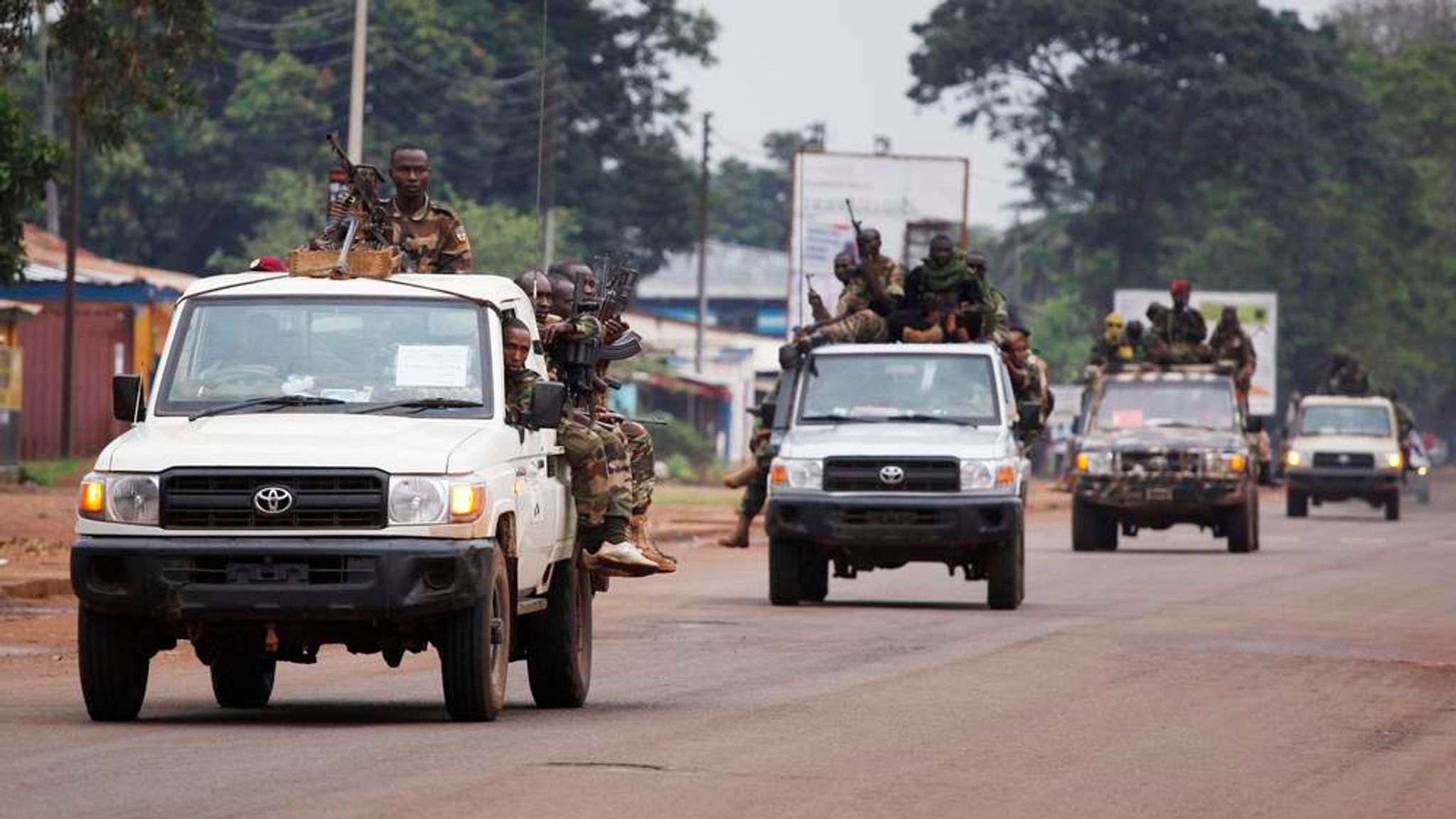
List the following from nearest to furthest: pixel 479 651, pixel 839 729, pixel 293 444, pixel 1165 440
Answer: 1. pixel 293 444
2. pixel 479 651
3. pixel 839 729
4. pixel 1165 440

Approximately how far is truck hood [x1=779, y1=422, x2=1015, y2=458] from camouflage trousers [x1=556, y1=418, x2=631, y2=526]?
25.4 ft

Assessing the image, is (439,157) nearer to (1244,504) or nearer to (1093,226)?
(1093,226)

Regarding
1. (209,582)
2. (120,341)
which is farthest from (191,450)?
(120,341)

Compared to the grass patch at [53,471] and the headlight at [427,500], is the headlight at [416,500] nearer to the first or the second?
the headlight at [427,500]

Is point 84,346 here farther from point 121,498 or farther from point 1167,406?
point 121,498

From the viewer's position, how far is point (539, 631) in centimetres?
1301

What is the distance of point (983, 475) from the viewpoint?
20859 mm

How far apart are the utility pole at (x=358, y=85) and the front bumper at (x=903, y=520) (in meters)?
14.6

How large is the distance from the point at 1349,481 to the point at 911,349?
979 inches

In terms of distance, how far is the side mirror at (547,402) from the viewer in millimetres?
12031

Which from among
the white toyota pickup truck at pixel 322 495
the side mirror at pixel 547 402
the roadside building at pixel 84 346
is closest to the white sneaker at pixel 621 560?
the white toyota pickup truck at pixel 322 495

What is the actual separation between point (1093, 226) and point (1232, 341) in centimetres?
4422

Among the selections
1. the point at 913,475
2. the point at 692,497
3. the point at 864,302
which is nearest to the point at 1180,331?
the point at 864,302

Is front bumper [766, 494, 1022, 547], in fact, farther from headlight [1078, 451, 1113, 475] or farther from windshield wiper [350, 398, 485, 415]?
headlight [1078, 451, 1113, 475]
